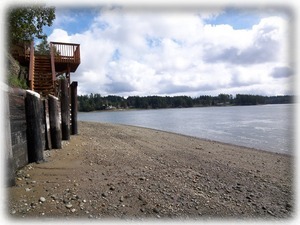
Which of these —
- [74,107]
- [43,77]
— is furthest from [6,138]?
[43,77]

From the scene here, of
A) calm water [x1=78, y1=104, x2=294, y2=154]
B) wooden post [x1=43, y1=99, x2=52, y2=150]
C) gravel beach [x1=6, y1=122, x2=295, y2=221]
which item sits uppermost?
wooden post [x1=43, y1=99, x2=52, y2=150]

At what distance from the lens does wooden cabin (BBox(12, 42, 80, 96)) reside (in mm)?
13422

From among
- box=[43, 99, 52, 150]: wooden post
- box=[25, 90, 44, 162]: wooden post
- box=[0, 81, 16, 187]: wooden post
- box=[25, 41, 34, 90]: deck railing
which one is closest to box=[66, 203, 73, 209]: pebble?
box=[0, 81, 16, 187]: wooden post

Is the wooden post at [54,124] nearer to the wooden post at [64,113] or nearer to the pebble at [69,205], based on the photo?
the wooden post at [64,113]

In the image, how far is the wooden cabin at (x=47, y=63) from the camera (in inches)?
528

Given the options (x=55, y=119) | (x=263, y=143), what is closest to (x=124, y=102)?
(x=263, y=143)

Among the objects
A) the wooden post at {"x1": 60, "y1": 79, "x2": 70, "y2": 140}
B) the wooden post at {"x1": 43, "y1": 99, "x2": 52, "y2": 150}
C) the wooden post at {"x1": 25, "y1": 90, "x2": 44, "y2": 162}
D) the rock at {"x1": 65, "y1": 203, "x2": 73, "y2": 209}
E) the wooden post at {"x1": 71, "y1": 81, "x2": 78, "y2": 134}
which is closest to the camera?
the rock at {"x1": 65, "y1": 203, "x2": 73, "y2": 209}

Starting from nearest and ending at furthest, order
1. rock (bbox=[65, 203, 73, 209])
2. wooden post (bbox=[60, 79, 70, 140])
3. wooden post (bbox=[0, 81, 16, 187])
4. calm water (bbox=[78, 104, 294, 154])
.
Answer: rock (bbox=[65, 203, 73, 209]), wooden post (bbox=[0, 81, 16, 187]), wooden post (bbox=[60, 79, 70, 140]), calm water (bbox=[78, 104, 294, 154])

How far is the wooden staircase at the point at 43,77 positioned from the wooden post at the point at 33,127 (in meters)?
6.69

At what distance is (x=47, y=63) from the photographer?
1537 cm

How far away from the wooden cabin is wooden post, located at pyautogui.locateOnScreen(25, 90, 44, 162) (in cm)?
646

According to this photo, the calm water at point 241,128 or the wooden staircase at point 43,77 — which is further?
the calm water at point 241,128

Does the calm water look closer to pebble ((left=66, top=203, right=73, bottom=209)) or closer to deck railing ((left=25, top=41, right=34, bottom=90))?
deck railing ((left=25, top=41, right=34, bottom=90))

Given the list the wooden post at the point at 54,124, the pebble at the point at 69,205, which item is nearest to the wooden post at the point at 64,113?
the wooden post at the point at 54,124
